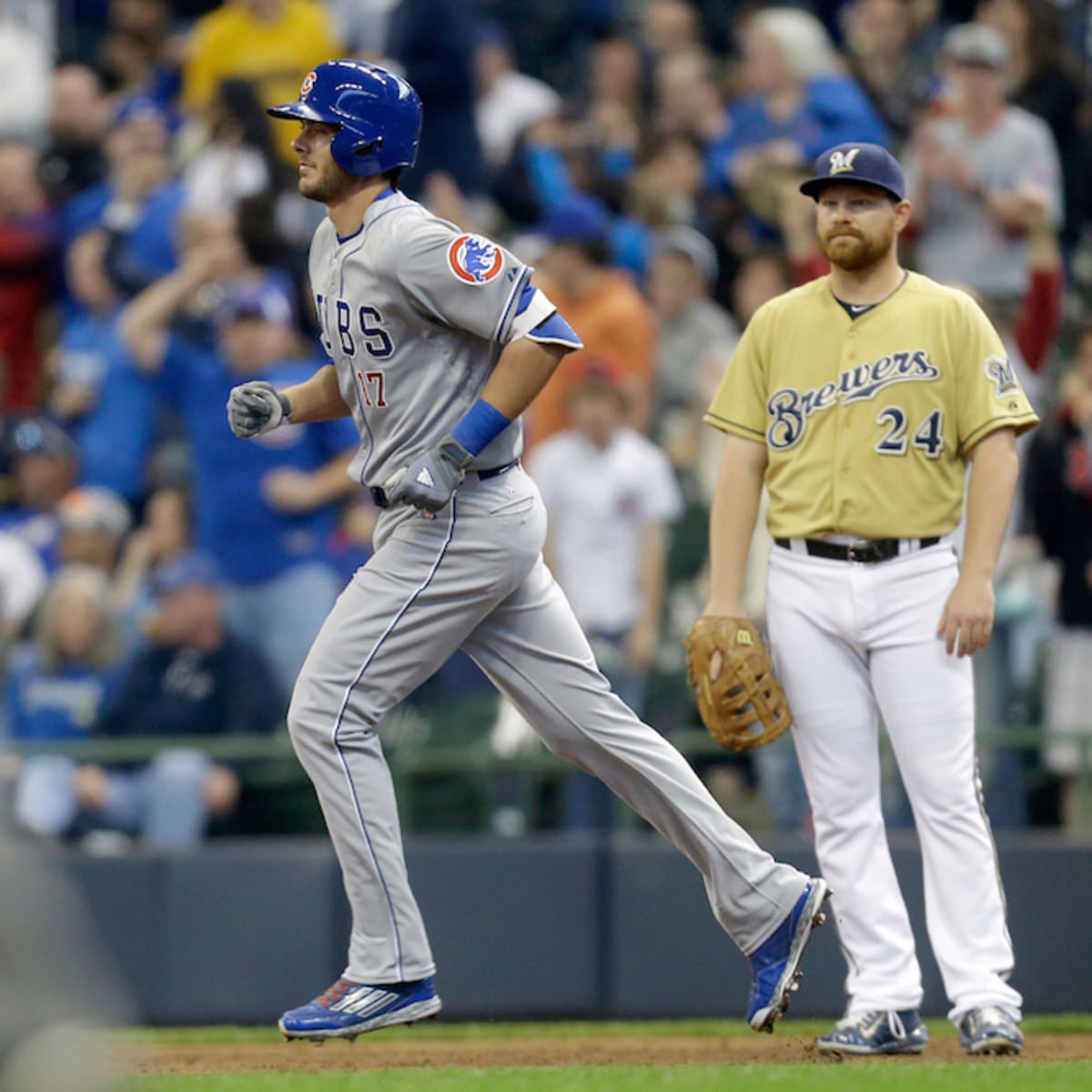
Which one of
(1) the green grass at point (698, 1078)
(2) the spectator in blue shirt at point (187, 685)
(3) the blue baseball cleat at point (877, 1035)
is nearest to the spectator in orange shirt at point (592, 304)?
(2) the spectator in blue shirt at point (187, 685)

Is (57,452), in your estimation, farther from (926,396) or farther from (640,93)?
(926,396)

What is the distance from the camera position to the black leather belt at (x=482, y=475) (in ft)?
17.2

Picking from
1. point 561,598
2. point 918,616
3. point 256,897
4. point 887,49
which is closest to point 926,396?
point 918,616

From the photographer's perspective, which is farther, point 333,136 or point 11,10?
point 11,10

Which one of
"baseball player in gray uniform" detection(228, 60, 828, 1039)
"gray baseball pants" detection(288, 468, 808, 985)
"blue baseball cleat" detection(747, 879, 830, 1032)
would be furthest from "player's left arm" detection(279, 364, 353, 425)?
"blue baseball cleat" detection(747, 879, 830, 1032)

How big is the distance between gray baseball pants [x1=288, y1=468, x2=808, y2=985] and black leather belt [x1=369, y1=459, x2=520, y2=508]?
2cm

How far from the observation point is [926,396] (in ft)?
17.6

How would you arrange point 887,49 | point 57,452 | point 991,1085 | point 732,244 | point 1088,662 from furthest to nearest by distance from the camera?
point 887,49 → point 732,244 → point 57,452 → point 1088,662 → point 991,1085

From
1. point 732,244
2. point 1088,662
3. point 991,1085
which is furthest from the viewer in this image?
point 732,244

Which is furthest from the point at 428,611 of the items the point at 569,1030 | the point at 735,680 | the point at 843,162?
the point at 569,1030

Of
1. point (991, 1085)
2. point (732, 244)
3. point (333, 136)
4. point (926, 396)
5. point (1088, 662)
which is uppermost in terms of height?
point (732, 244)

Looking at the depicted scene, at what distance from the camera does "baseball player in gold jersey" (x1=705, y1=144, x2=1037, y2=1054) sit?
5281 millimetres

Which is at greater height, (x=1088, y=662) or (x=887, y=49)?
(x=887, y=49)

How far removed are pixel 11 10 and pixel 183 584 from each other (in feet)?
18.3
